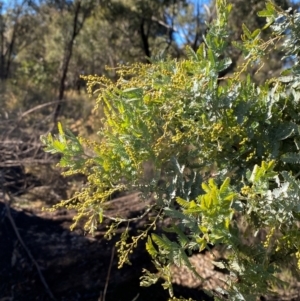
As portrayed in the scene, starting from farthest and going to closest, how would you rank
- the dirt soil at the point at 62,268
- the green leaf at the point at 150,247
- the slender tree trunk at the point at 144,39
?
the slender tree trunk at the point at 144,39
the dirt soil at the point at 62,268
the green leaf at the point at 150,247

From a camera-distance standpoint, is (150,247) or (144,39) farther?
(144,39)

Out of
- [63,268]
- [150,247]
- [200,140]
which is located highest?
[200,140]

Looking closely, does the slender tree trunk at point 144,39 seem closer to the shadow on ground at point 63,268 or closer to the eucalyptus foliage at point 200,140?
the shadow on ground at point 63,268

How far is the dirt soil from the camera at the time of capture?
19.5 ft

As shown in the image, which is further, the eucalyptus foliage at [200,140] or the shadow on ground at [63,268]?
the shadow on ground at [63,268]

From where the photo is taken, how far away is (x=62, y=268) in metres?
6.29

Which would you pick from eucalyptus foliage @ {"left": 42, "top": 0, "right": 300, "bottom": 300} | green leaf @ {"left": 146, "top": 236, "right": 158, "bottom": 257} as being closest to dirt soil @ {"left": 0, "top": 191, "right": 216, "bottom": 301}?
eucalyptus foliage @ {"left": 42, "top": 0, "right": 300, "bottom": 300}

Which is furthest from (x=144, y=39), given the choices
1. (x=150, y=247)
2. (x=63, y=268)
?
(x=150, y=247)

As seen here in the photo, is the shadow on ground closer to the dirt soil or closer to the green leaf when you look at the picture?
the dirt soil

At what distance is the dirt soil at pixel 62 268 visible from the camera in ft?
19.5

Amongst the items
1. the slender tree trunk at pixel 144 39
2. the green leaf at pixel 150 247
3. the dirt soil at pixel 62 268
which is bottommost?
the dirt soil at pixel 62 268

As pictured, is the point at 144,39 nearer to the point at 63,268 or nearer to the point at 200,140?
the point at 63,268

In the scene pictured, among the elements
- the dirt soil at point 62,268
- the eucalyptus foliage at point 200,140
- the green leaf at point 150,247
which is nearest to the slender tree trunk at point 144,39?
the dirt soil at point 62,268

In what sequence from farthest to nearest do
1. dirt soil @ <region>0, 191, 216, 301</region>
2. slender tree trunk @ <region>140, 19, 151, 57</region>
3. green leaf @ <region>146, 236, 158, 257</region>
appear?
slender tree trunk @ <region>140, 19, 151, 57</region>
dirt soil @ <region>0, 191, 216, 301</region>
green leaf @ <region>146, 236, 158, 257</region>
